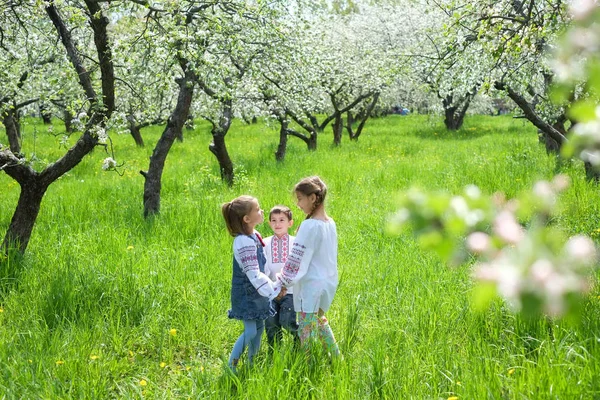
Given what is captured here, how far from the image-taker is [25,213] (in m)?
5.53

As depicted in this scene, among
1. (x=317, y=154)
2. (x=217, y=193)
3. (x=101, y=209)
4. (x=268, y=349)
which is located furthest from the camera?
(x=317, y=154)

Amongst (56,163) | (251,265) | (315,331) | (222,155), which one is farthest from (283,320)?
(222,155)

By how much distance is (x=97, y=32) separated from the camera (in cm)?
545

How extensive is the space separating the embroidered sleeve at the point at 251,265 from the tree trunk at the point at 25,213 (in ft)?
9.95

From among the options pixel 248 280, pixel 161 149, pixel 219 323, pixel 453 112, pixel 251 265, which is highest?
pixel 453 112

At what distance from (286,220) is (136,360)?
140 centimetres

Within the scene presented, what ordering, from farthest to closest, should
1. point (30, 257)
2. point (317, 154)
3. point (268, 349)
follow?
point (317, 154) < point (30, 257) < point (268, 349)

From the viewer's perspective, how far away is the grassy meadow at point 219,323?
3.16 meters

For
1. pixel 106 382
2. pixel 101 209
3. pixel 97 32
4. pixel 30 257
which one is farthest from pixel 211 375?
pixel 101 209

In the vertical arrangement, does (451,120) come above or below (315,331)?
above

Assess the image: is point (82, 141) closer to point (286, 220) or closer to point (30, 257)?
point (30, 257)

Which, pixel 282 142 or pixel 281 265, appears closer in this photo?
pixel 281 265

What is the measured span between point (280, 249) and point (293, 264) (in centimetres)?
31

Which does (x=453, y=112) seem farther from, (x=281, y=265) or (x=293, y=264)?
(x=293, y=264)
